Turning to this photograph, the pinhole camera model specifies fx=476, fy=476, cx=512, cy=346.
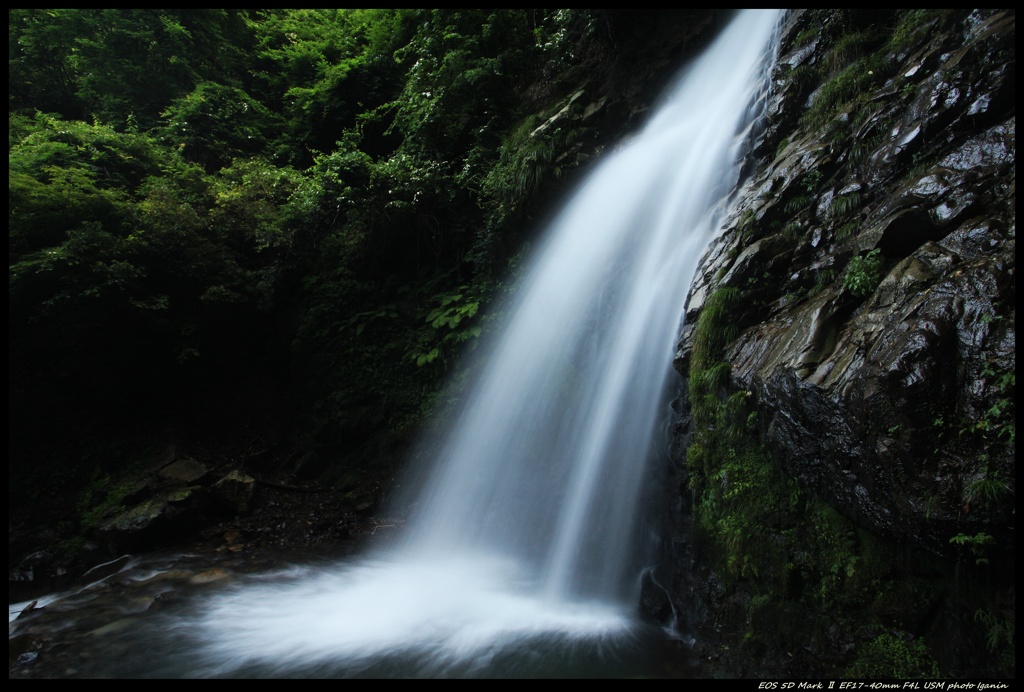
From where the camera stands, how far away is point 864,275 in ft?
12.3

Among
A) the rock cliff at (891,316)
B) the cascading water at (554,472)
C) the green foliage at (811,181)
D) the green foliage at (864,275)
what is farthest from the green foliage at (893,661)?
the green foliage at (811,181)

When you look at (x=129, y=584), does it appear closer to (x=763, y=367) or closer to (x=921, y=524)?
(x=763, y=367)

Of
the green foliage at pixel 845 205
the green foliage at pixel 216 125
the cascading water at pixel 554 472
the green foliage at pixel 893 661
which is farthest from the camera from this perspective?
the green foliage at pixel 216 125

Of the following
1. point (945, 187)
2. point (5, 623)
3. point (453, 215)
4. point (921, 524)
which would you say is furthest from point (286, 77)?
point (921, 524)

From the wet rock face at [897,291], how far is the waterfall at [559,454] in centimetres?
111

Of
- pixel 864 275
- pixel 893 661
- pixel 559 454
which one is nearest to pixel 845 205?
pixel 864 275

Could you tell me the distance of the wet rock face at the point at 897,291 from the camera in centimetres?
284

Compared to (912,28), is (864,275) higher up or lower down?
lower down

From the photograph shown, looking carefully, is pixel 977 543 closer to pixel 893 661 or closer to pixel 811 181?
pixel 893 661

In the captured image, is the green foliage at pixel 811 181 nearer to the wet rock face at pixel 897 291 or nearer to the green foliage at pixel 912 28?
the wet rock face at pixel 897 291

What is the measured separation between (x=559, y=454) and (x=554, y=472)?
0.24m

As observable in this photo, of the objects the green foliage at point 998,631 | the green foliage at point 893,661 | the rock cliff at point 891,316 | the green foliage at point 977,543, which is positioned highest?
the rock cliff at point 891,316

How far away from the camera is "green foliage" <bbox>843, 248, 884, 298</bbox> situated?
146 inches

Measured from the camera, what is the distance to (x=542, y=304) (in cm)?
773
